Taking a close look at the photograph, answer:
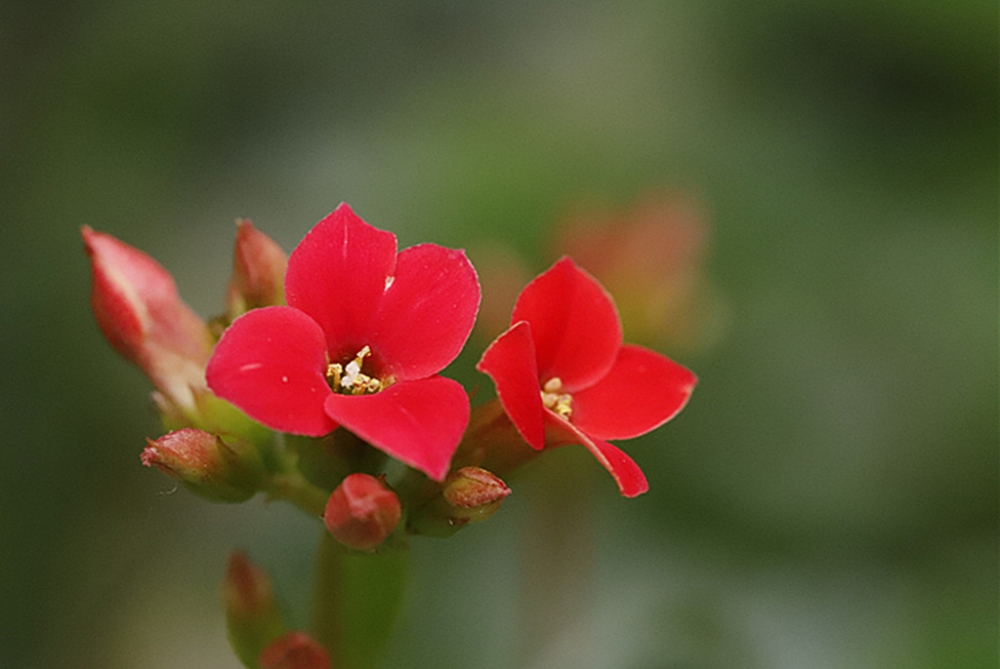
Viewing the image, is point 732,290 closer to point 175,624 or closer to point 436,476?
point 175,624

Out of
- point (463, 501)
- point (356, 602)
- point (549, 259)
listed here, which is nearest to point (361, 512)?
point (463, 501)

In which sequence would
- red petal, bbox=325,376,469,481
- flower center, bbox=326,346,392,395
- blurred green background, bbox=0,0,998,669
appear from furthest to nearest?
blurred green background, bbox=0,0,998,669 → flower center, bbox=326,346,392,395 → red petal, bbox=325,376,469,481

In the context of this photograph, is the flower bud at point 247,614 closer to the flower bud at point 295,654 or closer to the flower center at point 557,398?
the flower bud at point 295,654

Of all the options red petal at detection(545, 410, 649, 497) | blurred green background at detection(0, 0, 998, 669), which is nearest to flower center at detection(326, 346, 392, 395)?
red petal at detection(545, 410, 649, 497)

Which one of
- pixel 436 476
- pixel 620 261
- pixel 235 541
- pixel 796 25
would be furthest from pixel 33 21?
pixel 436 476

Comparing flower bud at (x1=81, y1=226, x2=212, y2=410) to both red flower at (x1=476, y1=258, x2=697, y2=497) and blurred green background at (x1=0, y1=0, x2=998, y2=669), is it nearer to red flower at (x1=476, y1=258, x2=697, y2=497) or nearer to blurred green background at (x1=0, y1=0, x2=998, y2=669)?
red flower at (x1=476, y1=258, x2=697, y2=497)

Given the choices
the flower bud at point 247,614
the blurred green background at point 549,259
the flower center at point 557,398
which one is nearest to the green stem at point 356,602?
the flower bud at point 247,614

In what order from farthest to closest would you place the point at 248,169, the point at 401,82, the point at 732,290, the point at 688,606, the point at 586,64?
the point at 586,64 → the point at 401,82 → the point at 248,169 → the point at 732,290 → the point at 688,606

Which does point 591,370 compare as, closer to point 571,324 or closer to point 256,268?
point 571,324
